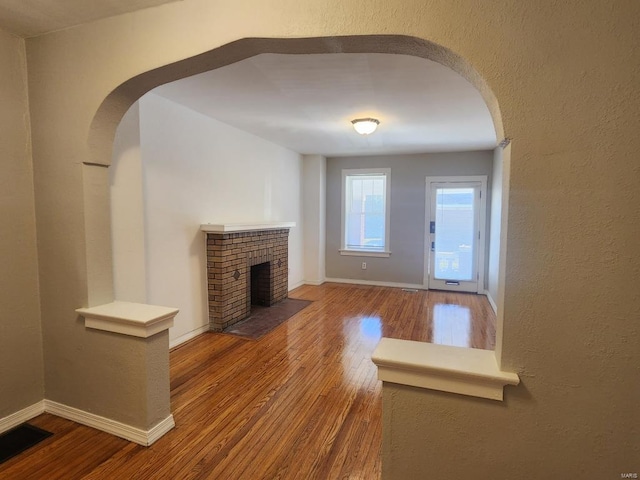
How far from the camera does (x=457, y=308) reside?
4832 mm

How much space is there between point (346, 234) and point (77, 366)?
4948 millimetres

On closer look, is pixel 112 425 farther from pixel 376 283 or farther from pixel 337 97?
pixel 376 283

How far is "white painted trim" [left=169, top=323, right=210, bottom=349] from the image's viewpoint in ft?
10.9

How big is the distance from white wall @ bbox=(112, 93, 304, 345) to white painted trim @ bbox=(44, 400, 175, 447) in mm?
784

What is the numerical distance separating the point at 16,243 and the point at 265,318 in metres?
2.69

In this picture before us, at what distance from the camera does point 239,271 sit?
159 inches

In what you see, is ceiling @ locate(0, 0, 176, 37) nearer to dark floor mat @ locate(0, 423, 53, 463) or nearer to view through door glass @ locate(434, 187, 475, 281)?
dark floor mat @ locate(0, 423, 53, 463)

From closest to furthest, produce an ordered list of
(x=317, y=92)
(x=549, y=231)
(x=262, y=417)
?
1. (x=549, y=231)
2. (x=262, y=417)
3. (x=317, y=92)

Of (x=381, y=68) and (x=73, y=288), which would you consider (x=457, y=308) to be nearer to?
(x=381, y=68)

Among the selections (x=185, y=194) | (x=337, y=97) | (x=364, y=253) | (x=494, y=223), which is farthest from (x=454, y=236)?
(x=185, y=194)

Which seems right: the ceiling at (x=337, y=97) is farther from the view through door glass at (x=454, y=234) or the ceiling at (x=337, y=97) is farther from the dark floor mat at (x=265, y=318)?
the dark floor mat at (x=265, y=318)

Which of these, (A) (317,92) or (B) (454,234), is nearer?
(A) (317,92)

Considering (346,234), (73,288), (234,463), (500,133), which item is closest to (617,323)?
(500,133)

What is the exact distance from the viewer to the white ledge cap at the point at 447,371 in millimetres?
1198
